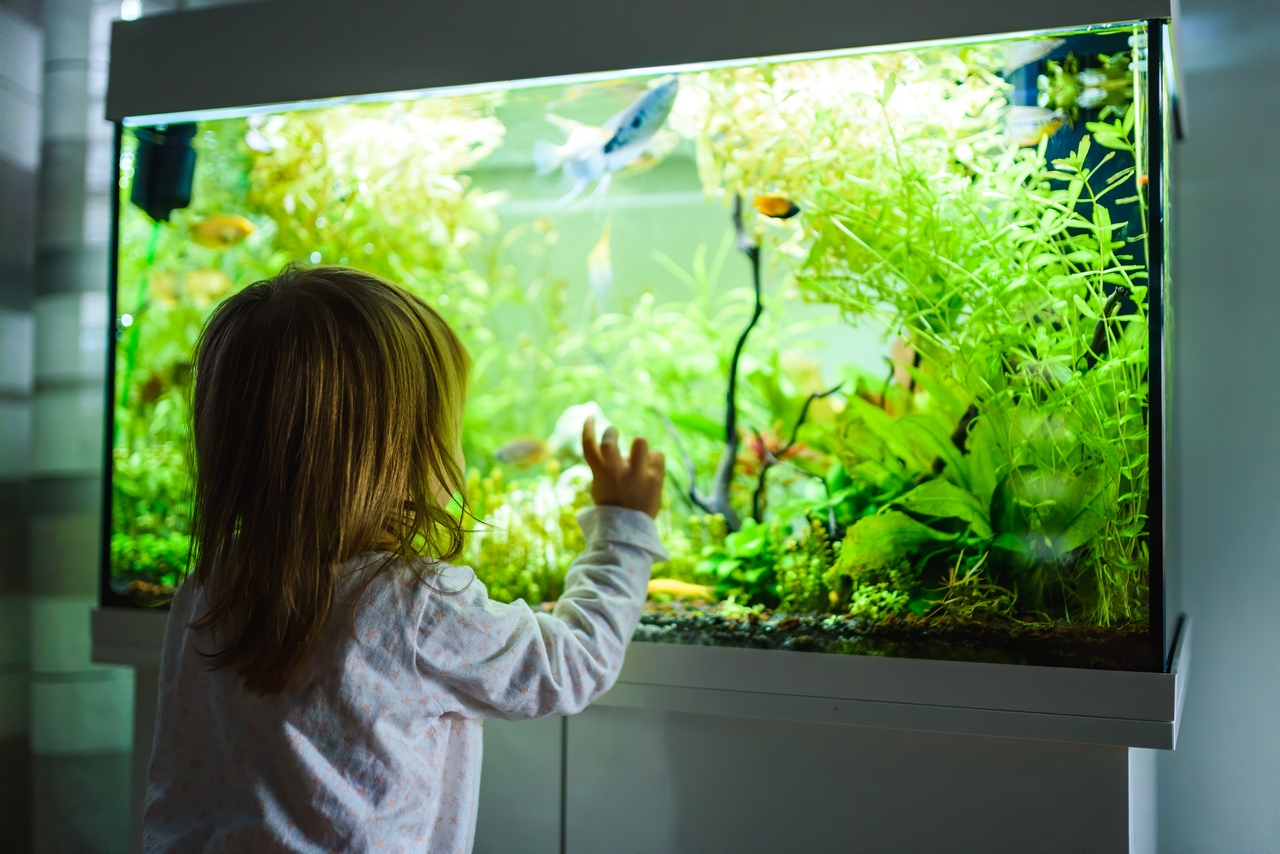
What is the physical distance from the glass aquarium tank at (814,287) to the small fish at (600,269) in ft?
0.04

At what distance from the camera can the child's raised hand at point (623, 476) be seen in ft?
3.99

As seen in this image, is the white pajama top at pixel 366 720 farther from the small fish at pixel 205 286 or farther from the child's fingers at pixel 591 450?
the small fish at pixel 205 286

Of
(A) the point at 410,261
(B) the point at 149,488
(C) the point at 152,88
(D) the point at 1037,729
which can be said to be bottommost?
(D) the point at 1037,729

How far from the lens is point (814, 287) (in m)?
1.51

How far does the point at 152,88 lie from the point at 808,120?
1.20 metres

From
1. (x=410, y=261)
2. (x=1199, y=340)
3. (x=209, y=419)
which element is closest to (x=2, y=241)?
(x=410, y=261)

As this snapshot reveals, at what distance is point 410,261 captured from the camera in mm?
2184

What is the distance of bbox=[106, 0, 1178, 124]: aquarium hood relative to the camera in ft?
3.96

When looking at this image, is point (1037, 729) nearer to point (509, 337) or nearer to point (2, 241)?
point (509, 337)

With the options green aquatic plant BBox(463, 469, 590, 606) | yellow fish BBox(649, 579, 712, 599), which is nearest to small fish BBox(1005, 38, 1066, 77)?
yellow fish BBox(649, 579, 712, 599)

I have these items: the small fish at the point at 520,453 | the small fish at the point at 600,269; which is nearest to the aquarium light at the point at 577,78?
the small fish at the point at 600,269

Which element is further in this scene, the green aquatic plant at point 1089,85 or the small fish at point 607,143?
the small fish at point 607,143

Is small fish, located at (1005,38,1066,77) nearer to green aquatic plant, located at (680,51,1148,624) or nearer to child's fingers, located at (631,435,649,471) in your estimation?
green aquatic plant, located at (680,51,1148,624)

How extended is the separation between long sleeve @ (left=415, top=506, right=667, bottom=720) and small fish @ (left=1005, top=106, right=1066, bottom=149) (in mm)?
796
